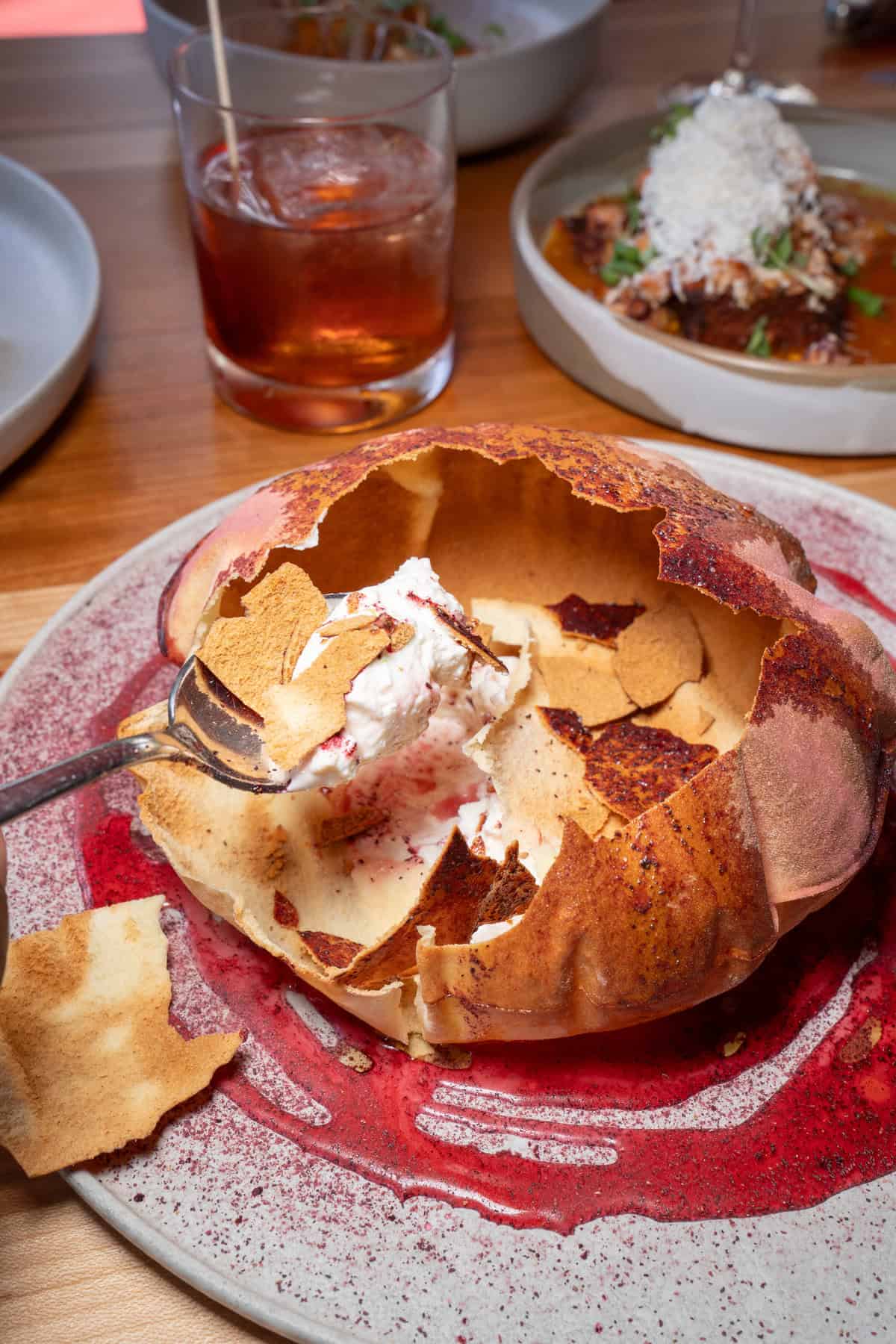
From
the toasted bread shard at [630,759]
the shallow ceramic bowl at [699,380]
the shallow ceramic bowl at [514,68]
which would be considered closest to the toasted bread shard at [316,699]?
the toasted bread shard at [630,759]

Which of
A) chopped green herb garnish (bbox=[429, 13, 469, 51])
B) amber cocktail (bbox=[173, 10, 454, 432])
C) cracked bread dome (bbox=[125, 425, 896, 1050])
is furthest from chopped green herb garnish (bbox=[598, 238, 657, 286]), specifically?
cracked bread dome (bbox=[125, 425, 896, 1050])

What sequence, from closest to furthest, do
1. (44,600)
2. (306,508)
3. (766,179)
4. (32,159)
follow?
(306,508) < (44,600) < (766,179) < (32,159)

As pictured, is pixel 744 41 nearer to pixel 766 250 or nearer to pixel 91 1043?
pixel 766 250

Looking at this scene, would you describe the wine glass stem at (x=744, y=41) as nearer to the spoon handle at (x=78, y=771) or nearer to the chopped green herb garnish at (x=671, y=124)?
the chopped green herb garnish at (x=671, y=124)

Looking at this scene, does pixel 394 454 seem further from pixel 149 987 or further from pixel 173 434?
pixel 173 434

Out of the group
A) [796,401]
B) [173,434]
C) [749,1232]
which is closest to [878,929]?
[749,1232]

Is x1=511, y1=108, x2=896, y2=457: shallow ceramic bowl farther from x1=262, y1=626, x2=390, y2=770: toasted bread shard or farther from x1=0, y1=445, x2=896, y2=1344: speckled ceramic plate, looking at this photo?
x1=262, y1=626, x2=390, y2=770: toasted bread shard

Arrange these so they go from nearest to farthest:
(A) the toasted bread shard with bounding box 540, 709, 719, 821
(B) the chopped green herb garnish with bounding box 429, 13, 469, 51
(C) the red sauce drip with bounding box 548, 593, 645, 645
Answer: (A) the toasted bread shard with bounding box 540, 709, 719, 821 → (C) the red sauce drip with bounding box 548, 593, 645, 645 → (B) the chopped green herb garnish with bounding box 429, 13, 469, 51
